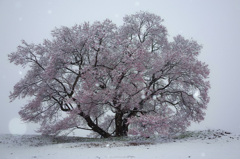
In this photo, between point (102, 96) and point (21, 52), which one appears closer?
point (102, 96)

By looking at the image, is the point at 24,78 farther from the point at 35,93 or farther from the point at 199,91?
the point at 199,91

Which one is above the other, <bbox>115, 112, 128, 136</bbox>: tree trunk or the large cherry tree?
the large cherry tree

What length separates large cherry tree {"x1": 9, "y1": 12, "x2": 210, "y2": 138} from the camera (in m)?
16.4

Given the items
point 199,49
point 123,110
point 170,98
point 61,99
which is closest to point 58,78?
point 61,99

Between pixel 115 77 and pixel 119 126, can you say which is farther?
pixel 119 126

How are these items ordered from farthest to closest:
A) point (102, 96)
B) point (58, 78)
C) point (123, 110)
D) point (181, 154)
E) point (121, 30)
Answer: point (121, 30) < point (58, 78) < point (123, 110) < point (102, 96) < point (181, 154)

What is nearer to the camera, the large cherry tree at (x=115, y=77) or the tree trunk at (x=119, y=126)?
the large cherry tree at (x=115, y=77)

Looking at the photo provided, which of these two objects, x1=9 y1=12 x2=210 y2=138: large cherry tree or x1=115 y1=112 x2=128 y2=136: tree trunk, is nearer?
x1=9 y1=12 x2=210 y2=138: large cherry tree

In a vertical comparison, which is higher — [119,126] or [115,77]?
[115,77]

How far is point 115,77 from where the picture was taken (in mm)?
15875

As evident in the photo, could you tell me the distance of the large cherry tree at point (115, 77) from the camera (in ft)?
53.7

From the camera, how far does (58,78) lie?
19969 millimetres

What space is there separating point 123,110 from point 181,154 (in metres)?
8.67

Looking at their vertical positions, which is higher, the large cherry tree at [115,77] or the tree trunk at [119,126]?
the large cherry tree at [115,77]
